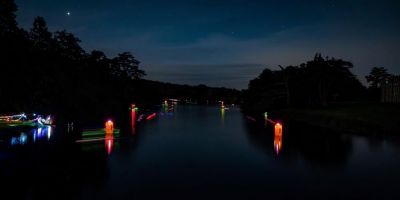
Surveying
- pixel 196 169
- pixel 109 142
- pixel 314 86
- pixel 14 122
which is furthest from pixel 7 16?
pixel 314 86

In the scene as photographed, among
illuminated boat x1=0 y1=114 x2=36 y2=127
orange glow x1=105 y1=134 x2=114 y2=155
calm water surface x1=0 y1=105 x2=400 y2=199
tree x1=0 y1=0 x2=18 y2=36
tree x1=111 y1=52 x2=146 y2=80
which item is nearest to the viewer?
calm water surface x1=0 y1=105 x2=400 y2=199

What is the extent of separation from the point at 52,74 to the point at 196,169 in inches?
1193

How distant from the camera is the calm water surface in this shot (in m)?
11.6

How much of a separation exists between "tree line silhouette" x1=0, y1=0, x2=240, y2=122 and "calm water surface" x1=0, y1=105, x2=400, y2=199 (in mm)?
4745

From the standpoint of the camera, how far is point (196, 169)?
1536cm

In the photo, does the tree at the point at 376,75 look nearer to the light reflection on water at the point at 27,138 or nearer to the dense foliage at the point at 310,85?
the dense foliage at the point at 310,85

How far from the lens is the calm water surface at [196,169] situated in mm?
11602

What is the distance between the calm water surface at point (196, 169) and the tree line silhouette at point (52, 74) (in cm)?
475

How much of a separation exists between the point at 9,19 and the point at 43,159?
14187mm

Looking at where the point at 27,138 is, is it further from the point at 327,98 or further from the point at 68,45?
the point at 327,98

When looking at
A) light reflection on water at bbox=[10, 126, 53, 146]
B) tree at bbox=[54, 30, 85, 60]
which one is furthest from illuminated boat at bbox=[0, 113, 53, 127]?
tree at bbox=[54, 30, 85, 60]

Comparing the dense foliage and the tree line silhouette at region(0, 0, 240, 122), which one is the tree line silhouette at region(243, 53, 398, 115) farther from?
the tree line silhouette at region(0, 0, 240, 122)

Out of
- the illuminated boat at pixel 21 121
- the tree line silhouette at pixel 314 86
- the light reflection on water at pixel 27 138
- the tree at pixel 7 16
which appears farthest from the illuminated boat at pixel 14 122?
the tree line silhouette at pixel 314 86

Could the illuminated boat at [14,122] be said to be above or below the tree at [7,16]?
below
